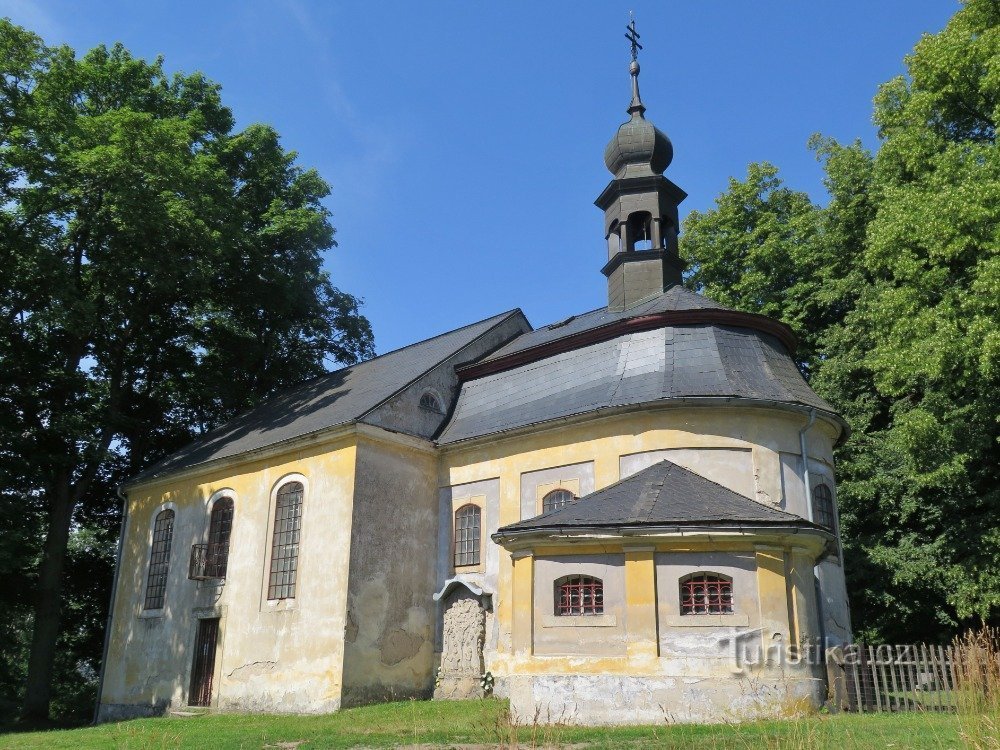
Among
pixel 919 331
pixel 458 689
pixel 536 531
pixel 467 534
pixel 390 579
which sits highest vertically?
pixel 919 331

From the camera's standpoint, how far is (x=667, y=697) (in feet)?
40.7

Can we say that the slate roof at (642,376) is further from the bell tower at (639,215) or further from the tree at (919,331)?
the tree at (919,331)

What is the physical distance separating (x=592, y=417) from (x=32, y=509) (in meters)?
16.0

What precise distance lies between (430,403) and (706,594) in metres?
8.99

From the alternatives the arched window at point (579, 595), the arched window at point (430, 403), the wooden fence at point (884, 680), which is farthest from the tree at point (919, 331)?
the arched window at point (430, 403)

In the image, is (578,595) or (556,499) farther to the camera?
(556,499)

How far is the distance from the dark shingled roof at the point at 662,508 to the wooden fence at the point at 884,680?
2146 millimetres

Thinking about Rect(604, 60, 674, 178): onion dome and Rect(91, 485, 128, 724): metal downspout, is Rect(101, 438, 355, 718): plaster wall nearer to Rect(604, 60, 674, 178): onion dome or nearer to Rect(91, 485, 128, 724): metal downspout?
Rect(91, 485, 128, 724): metal downspout

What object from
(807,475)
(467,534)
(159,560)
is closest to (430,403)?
(467,534)

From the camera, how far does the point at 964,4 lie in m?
18.6

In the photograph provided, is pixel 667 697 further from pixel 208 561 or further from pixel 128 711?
pixel 128 711

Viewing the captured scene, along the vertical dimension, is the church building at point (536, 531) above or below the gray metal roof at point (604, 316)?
below

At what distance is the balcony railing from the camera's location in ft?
63.9

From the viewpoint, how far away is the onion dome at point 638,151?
72.6 ft
